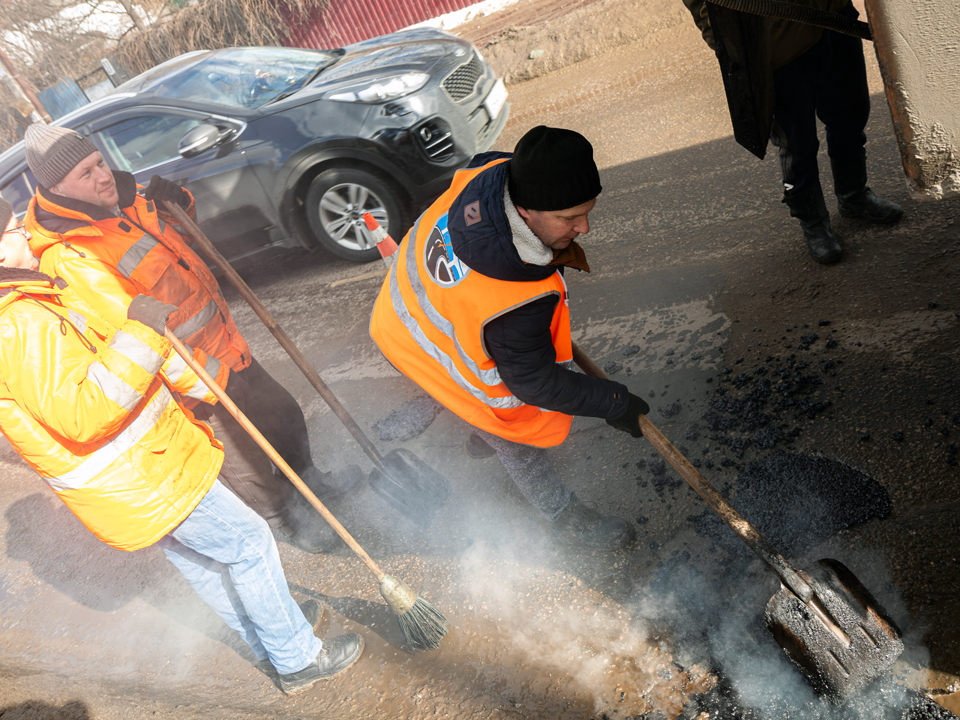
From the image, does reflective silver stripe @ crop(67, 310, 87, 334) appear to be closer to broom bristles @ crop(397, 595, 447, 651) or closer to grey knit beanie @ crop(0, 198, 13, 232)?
grey knit beanie @ crop(0, 198, 13, 232)

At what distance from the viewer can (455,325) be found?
2148 mm

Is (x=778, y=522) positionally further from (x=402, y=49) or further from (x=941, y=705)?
(x=402, y=49)

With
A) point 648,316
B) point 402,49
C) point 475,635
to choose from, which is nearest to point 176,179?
point 402,49

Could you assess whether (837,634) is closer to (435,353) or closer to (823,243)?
(435,353)

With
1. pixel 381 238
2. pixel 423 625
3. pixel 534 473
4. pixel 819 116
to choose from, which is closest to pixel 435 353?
pixel 534 473

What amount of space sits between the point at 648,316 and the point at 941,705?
231cm

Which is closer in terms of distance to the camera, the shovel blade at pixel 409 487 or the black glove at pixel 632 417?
the black glove at pixel 632 417

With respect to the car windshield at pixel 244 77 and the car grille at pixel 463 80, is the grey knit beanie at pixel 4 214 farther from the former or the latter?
the car grille at pixel 463 80

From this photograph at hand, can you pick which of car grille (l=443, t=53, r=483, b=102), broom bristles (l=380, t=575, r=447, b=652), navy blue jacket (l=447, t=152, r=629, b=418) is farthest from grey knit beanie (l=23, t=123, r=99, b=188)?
car grille (l=443, t=53, r=483, b=102)

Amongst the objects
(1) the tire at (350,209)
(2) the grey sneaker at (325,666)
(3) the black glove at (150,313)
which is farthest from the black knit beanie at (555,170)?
(1) the tire at (350,209)

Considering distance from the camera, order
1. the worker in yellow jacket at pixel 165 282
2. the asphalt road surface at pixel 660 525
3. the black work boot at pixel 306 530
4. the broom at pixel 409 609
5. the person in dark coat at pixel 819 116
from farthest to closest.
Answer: the black work boot at pixel 306 530 → the person in dark coat at pixel 819 116 → the broom at pixel 409 609 → the worker in yellow jacket at pixel 165 282 → the asphalt road surface at pixel 660 525

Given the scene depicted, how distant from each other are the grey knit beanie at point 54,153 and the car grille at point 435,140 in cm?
307

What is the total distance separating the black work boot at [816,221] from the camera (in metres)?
3.39

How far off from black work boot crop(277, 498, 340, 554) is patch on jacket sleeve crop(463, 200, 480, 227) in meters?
2.17
